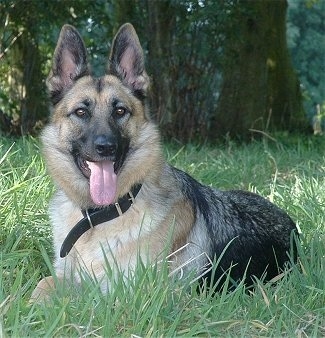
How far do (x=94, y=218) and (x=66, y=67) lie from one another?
0.98m

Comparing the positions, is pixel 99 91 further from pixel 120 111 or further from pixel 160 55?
pixel 160 55

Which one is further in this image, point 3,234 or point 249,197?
point 249,197

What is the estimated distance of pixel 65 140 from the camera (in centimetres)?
423

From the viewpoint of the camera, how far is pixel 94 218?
404 centimetres

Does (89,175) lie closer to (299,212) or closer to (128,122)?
(128,122)

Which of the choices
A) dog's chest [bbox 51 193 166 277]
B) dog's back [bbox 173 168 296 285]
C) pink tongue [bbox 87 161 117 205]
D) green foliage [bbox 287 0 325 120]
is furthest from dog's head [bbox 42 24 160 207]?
green foliage [bbox 287 0 325 120]

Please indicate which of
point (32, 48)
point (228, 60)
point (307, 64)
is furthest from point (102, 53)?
point (307, 64)

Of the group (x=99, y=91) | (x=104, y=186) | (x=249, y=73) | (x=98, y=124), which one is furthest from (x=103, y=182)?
(x=249, y=73)

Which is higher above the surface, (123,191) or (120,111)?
(120,111)

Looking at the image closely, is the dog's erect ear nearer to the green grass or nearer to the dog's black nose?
the dog's black nose

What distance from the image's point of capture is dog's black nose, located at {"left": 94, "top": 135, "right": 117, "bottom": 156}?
13.0ft

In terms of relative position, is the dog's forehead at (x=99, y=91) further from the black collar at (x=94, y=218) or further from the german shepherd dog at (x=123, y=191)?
the black collar at (x=94, y=218)

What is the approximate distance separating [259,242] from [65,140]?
4.48ft

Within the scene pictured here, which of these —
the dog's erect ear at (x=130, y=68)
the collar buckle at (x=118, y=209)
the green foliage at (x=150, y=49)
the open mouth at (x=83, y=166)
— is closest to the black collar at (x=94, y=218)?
the collar buckle at (x=118, y=209)
